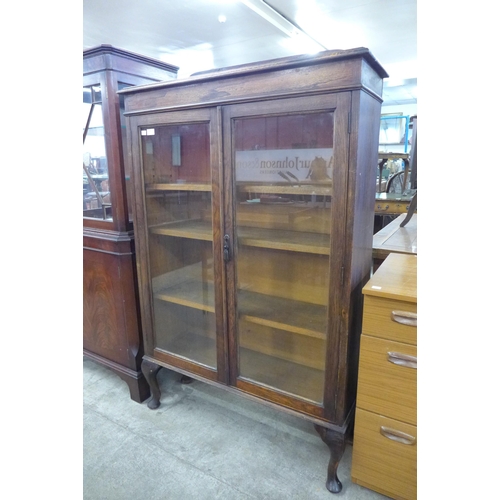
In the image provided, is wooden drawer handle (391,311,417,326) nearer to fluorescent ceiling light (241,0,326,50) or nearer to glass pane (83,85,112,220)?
glass pane (83,85,112,220)

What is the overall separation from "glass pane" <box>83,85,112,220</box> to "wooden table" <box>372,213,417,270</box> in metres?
1.32

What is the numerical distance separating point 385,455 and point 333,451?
→ 0.18 m

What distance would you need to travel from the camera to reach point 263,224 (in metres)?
1.46

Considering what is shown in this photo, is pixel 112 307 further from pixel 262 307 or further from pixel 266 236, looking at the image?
pixel 266 236

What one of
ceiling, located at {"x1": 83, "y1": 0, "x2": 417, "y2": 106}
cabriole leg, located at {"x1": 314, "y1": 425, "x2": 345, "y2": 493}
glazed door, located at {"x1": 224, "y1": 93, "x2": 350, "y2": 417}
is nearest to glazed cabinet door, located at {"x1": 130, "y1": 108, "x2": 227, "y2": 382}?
glazed door, located at {"x1": 224, "y1": 93, "x2": 350, "y2": 417}

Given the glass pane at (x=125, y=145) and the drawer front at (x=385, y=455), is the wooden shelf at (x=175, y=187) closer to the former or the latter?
the glass pane at (x=125, y=145)

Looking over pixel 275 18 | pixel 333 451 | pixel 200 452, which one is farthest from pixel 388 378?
pixel 275 18

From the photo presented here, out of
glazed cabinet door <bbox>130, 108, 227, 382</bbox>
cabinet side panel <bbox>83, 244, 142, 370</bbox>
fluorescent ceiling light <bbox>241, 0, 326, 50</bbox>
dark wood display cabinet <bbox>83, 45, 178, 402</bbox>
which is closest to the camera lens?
glazed cabinet door <bbox>130, 108, 227, 382</bbox>

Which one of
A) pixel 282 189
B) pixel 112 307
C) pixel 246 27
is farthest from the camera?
pixel 246 27

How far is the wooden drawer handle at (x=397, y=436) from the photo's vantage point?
1.19 m

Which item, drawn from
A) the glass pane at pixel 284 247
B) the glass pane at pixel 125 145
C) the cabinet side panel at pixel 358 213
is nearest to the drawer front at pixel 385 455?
the cabinet side panel at pixel 358 213

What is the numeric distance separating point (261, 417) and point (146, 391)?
2.09 feet

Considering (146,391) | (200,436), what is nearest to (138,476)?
(200,436)

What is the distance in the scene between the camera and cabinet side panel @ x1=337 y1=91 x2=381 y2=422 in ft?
3.48
